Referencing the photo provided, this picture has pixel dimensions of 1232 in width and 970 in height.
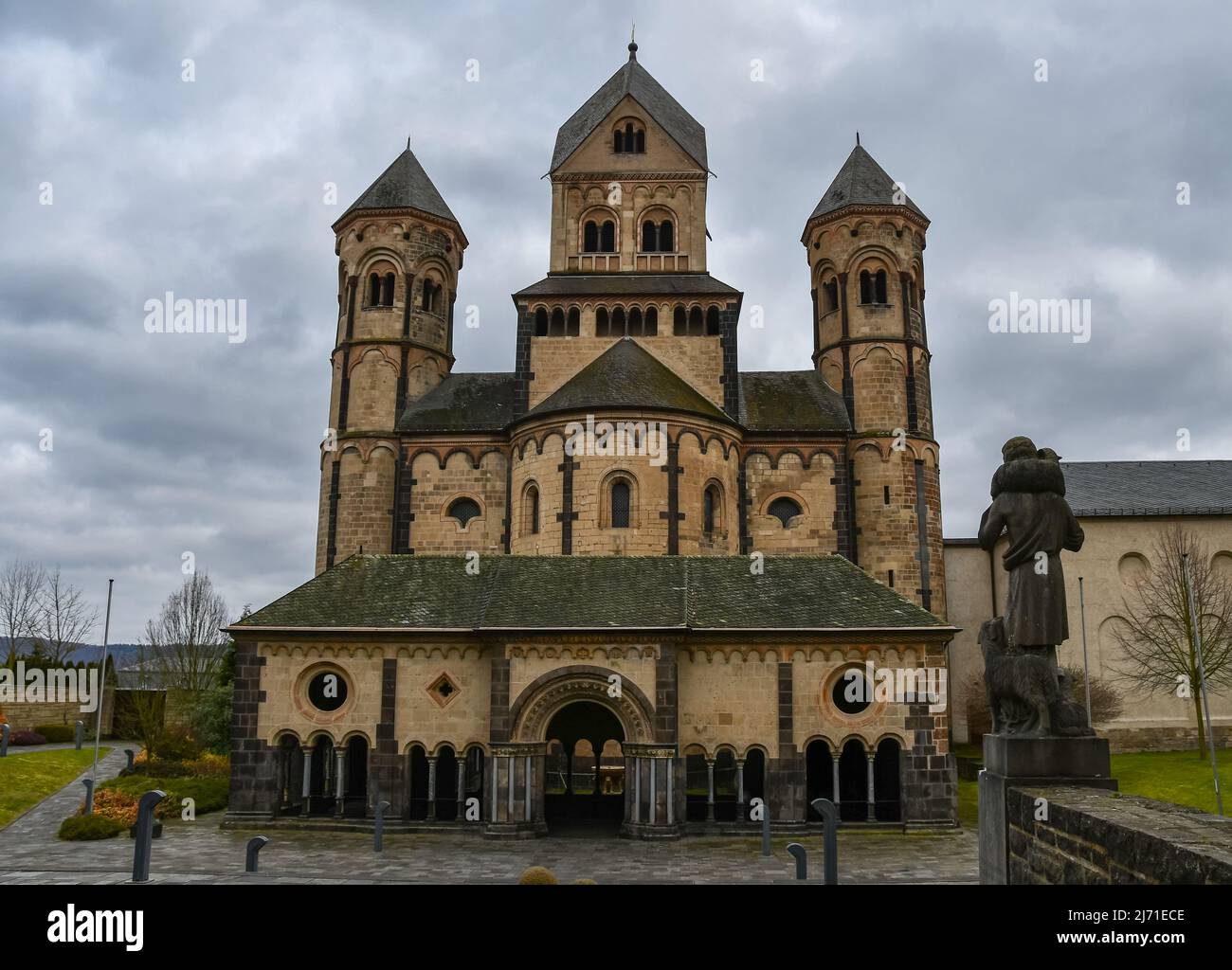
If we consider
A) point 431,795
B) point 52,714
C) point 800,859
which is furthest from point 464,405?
point 52,714

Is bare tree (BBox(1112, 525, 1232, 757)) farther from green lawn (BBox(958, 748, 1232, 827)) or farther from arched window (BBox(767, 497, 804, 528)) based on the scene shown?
arched window (BBox(767, 497, 804, 528))

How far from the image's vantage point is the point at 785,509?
3831 cm

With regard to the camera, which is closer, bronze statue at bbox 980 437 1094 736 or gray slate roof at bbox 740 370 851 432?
bronze statue at bbox 980 437 1094 736

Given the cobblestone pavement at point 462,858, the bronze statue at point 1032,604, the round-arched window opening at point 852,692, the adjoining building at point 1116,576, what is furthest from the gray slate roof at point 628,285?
the bronze statue at point 1032,604

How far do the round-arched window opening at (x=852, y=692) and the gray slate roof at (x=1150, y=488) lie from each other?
22560 mm

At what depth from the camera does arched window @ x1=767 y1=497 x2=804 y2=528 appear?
38.1 m

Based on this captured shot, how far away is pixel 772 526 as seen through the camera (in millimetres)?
37750

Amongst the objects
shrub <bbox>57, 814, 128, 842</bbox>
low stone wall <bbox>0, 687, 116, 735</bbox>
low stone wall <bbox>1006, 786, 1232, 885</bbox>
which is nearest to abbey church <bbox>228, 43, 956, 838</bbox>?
shrub <bbox>57, 814, 128, 842</bbox>

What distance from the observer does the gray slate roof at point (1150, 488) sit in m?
42.5

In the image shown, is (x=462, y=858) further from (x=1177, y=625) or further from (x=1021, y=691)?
(x=1177, y=625)

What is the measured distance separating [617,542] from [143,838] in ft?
65.7

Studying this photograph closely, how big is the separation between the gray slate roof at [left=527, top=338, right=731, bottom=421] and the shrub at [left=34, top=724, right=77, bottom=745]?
29.7 metres

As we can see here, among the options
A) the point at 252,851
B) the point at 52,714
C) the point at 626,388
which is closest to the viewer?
the point at 252,851

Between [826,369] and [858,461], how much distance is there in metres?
5.18
